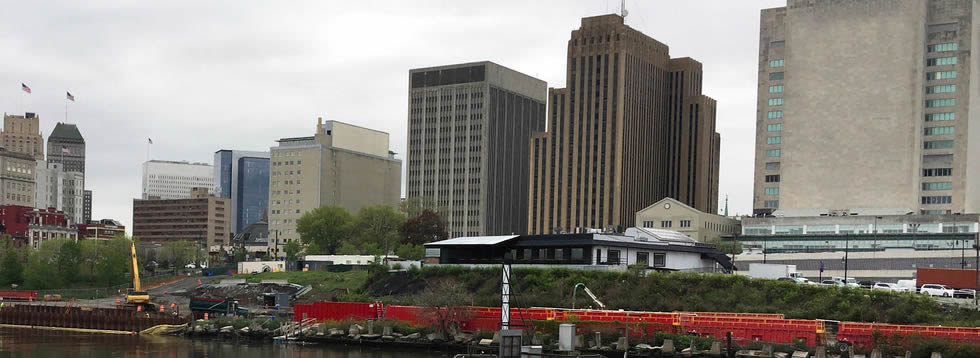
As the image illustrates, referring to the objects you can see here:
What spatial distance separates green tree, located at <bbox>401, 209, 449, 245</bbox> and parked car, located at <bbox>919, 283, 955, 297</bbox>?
103331 mm

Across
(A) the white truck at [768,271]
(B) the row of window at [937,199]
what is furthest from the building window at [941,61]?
(A) the white truck at [768,271]

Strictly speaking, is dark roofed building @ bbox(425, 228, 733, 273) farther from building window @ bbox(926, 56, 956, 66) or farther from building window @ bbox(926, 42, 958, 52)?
building window @ bbox(926, 42, 958, 52)

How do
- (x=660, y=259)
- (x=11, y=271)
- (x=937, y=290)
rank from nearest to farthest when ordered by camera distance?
(x=937, y=290), (x=660, y=259), (x=11, y=271)

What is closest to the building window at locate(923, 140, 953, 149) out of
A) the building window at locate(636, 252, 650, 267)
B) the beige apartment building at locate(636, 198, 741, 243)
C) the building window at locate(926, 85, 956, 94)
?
the building window at locate(926, 85, 956, 94)

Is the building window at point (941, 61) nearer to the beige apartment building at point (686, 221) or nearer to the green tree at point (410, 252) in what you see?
the beige apartment building at point (686, 221)

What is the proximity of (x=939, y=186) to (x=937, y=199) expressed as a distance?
232cm

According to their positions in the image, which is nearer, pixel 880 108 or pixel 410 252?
pixel 410 252

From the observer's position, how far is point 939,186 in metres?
179

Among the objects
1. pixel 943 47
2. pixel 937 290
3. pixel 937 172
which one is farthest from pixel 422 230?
pixel 937 290

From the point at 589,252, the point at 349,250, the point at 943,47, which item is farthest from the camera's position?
the point at 349,250

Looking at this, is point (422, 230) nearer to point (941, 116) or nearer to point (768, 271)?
point (941, 116)

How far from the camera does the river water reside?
79.9 m

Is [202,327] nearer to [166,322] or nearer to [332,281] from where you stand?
[166,322]

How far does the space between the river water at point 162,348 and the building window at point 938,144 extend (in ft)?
423
